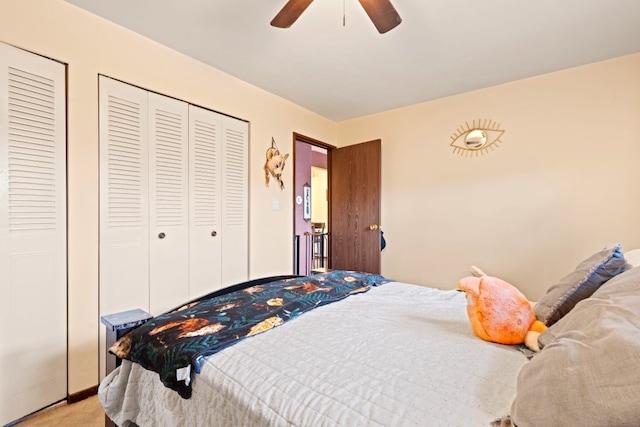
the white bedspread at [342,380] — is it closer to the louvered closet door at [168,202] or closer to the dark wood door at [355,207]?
the louvered closet door at [168,202]

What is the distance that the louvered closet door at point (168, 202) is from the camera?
2297mm

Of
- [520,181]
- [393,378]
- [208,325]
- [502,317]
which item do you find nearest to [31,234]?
[208,325]

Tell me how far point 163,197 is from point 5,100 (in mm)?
980

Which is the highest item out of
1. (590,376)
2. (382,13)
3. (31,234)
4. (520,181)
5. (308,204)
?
(382,13)

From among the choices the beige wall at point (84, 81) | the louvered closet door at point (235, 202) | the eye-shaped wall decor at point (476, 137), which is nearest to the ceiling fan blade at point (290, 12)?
the beige wall at point (84, 81)

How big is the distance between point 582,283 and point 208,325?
140 centimetres

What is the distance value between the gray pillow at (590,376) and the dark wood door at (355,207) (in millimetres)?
2894

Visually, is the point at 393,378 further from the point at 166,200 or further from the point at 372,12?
the point at 166,200

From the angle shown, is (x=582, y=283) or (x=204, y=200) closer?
(x=582, y=283)

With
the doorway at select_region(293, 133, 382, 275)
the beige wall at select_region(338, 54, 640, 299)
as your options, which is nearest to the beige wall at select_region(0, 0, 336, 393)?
the doorway at select_region(293, 133, 382, 275)

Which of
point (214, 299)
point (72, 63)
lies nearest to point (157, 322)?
point (214, 299)

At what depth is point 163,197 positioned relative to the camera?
236cm

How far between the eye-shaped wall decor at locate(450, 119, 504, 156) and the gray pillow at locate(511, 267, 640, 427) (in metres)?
2.58

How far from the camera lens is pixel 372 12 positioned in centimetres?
162
